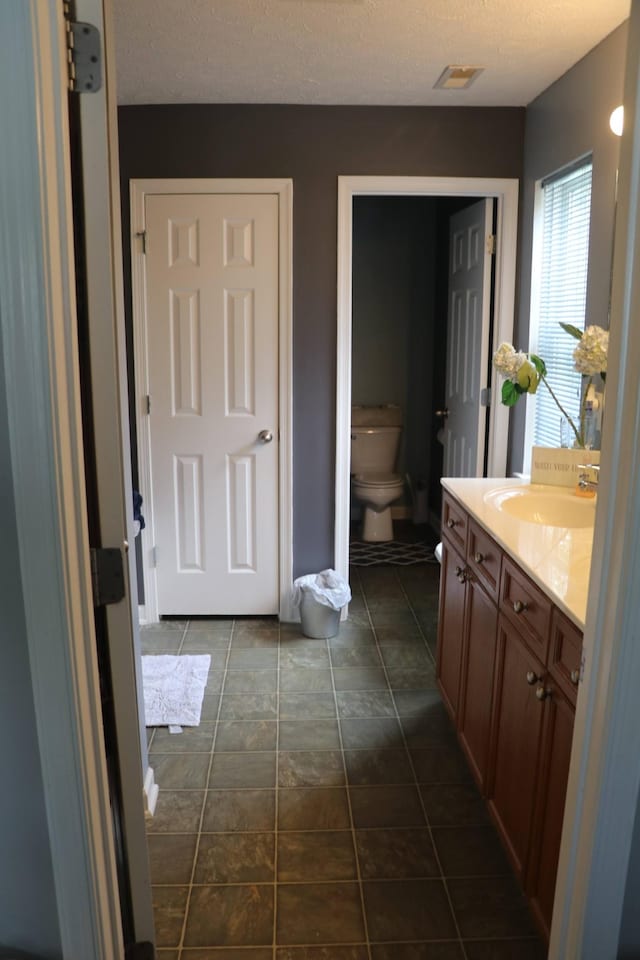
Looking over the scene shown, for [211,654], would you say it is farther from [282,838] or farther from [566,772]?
→ [566,772]

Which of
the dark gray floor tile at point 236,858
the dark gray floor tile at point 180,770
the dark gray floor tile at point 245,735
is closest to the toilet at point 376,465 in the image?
the dark gray floor tile at point 245,735

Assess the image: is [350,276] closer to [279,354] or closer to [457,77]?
[279,354]

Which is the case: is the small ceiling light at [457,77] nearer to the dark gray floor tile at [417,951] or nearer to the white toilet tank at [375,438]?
the white toilet tank at [375,438]

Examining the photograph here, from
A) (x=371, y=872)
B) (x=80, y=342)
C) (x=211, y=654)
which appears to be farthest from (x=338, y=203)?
(x=371, y=872)

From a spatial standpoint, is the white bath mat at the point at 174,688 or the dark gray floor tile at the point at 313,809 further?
the white bath mat at the point at 174,688

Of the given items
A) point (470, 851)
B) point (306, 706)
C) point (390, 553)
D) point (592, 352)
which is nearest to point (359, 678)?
point (306, 706)

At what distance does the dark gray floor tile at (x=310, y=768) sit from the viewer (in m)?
2.45

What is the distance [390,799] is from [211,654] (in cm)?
130

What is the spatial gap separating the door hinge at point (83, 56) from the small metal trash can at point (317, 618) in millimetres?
2705

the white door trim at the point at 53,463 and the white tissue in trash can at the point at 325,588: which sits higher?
the white door trim at the point at 53,463

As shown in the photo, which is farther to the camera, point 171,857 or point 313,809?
point 313,809

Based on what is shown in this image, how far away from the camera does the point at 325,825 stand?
224cm

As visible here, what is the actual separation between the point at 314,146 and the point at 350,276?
1.97ft

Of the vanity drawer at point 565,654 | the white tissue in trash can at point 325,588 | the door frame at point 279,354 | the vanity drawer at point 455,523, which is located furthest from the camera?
the white tissue in trash can at point 325,588
